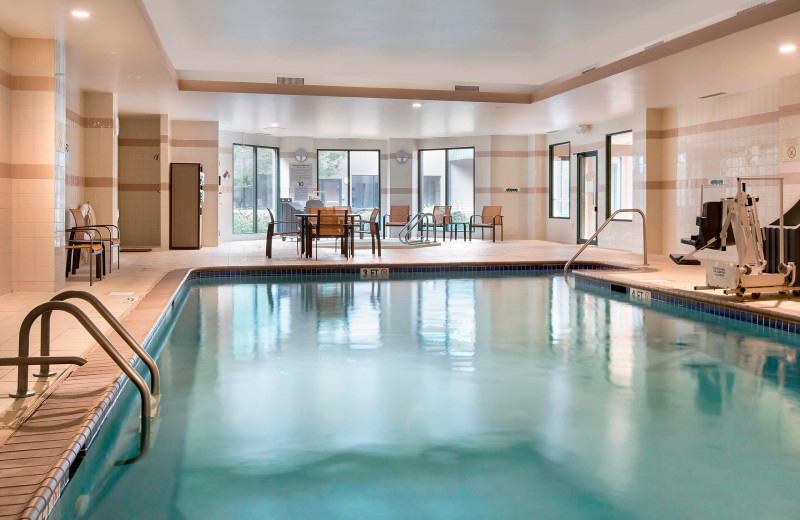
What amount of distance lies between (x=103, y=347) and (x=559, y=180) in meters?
13.4

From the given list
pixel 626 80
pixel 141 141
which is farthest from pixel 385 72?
pixel 141 141

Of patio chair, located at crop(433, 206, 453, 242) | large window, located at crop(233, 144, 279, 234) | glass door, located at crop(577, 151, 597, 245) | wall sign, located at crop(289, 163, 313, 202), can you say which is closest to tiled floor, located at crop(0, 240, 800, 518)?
glass door, located at crop(577, 151, 597, 245)

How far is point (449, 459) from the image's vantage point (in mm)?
2752

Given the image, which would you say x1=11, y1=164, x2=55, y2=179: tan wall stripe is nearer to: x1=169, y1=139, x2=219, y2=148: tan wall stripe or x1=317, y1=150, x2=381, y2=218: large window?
x1=169, y1=139, x2=219, y2=148: tan wall stripe

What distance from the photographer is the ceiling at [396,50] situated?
679 cm

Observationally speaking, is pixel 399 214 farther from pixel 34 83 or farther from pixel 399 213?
pixel 34 83

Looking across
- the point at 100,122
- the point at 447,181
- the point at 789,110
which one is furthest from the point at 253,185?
the point at 789,110

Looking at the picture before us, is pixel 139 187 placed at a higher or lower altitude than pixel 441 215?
higher

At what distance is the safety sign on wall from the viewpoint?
8086mm

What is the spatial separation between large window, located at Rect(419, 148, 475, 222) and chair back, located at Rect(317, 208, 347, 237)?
7.21 metres

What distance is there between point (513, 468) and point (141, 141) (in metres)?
11.3

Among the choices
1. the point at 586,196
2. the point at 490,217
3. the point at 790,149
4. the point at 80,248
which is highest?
the point at 790,149

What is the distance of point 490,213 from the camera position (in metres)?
15.2

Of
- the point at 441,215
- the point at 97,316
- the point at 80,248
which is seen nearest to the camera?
the point at 97,316
